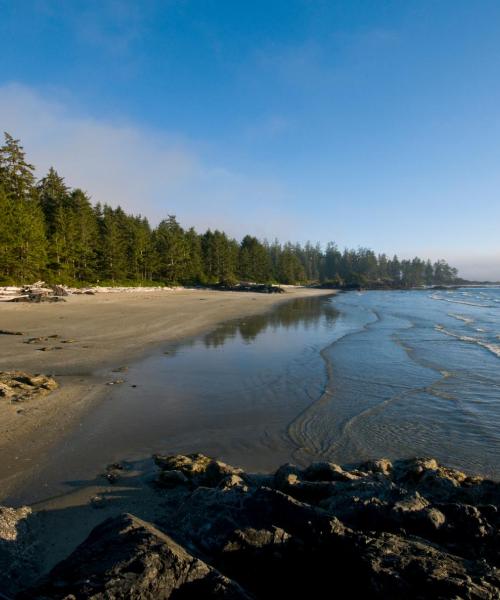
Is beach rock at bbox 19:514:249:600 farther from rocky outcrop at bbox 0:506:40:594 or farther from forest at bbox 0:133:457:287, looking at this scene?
forest at bbox 0:133:457:287

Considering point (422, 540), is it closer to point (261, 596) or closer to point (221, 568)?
point (261, 596)

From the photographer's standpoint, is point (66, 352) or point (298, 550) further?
point (66, 352)

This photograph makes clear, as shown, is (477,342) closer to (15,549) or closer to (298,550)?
(298,550)

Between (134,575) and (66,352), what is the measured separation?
12475 mm

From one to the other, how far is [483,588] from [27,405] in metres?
8.34

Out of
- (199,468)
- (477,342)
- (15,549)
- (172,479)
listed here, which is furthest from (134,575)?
(477,342)

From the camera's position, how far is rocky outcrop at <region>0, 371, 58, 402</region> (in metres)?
8.32

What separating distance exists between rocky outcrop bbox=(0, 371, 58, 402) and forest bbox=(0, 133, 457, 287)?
3079 centimetres

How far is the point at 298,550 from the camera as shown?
3.06 metres

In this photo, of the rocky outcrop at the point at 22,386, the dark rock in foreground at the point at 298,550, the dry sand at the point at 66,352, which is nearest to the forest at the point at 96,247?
the dry sand at the point at 66,352

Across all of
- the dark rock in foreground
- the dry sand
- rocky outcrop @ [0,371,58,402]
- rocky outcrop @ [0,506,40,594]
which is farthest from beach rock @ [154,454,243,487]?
rocky outcrop @ [0,371,58,402]

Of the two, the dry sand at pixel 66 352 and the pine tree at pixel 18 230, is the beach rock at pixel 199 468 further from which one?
the pine tree at pixel 18 230

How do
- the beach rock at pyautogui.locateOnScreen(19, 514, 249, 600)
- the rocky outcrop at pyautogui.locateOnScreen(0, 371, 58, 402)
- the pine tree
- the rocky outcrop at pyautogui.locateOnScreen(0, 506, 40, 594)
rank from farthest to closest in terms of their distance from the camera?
the pine tree, the rocky outcrop at pyautogui.locateOnScreen(0, 371, 58, 402), the rocky outcrop at pyautogui.locateOnScreen(0, 506, 40, 594), the beach rock at pyautogui.locateOnScreen(19, 514, 249, 600)

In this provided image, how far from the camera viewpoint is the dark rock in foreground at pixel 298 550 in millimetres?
2592
